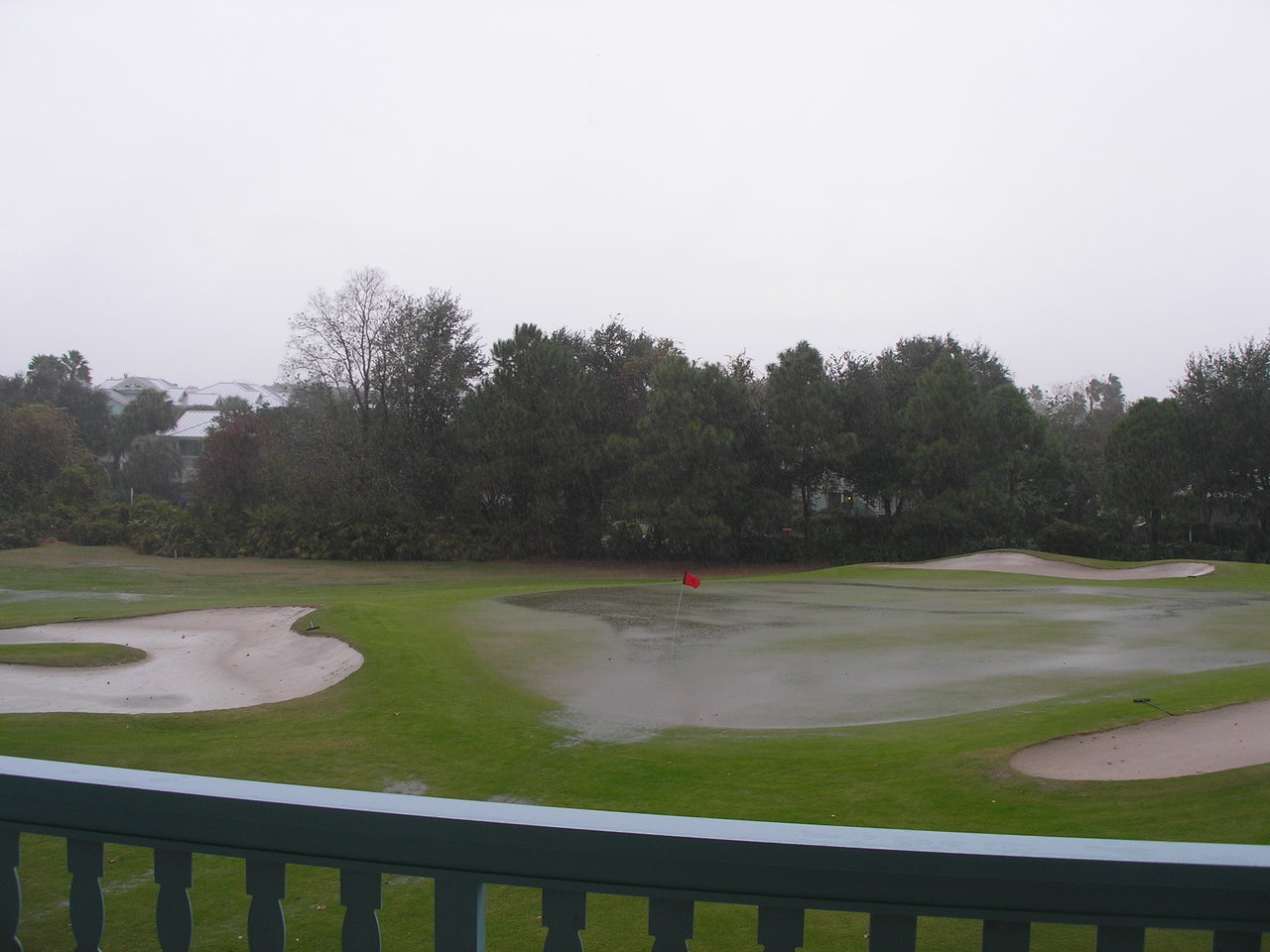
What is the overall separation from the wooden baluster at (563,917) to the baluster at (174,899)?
0.94 meters

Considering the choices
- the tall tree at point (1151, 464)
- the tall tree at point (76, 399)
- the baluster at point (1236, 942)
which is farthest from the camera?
the tall tree at point (76, 399)

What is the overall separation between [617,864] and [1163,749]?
22.8 feet

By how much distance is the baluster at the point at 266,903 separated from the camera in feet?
7.36

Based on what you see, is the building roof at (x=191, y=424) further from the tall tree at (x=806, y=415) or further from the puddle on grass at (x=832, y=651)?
the puddle on grass at (x=832, y=651)

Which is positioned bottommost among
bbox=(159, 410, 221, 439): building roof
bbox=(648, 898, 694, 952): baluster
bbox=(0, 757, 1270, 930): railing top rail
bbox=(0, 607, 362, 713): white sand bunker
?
bbox=(0, 607, 362, 713): white sand bunker

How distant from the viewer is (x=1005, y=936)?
6.29 feet

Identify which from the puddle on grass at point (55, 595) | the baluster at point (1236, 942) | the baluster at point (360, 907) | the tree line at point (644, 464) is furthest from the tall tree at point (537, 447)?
the baluster at point (1236, 942)

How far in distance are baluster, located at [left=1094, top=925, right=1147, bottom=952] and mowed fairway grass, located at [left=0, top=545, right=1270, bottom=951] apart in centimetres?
275

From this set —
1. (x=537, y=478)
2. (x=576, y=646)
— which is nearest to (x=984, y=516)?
(x=537, y=478)

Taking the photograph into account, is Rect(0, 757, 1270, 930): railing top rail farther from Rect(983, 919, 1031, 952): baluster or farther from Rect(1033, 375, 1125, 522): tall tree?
Rect(1033, 375, 1125, 522): tall tree

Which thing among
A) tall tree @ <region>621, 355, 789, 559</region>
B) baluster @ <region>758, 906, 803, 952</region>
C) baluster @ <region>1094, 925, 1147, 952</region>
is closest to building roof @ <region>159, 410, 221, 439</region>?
Answer: tall tree @ <region>621, 355, 789, 559</region>

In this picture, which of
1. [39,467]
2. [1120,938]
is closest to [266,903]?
[1120,938]

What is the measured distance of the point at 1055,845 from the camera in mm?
1882

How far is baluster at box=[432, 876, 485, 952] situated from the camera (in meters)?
2.11
